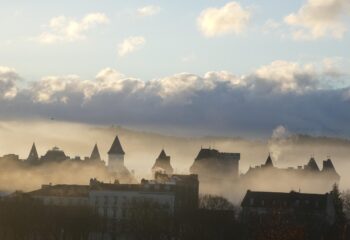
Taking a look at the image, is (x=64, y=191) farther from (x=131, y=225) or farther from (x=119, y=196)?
(x=131, y=225)

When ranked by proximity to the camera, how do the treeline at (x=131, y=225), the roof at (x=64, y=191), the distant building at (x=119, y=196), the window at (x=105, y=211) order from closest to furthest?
the treeline at (x=131, y=225)
the window at (x=105, y=211)
the distant building at (x=119, y=196)
the roof at (x=64, y=191)

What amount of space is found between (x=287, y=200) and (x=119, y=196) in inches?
980

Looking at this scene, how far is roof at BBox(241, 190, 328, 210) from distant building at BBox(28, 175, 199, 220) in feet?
29.0

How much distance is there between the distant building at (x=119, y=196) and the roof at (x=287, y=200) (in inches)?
348

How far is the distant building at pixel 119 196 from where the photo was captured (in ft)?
512

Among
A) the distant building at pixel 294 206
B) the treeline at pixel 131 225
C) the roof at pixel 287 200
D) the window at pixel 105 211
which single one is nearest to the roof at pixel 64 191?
the window at pixel 105 211

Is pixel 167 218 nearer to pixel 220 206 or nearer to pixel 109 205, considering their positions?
pixel 109 205

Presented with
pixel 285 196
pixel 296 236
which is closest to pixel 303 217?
pixel 285 196

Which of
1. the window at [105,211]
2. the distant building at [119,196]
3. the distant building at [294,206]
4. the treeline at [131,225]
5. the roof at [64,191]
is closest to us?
the treeline at [131,225]

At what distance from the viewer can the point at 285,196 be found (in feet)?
542

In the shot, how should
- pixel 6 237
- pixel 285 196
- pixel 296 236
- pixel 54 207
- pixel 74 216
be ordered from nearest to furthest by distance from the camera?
1. pixel 296 236
2. pixel 6 237
3. pixel 74 216
4. pixel 54 207
5. pixel 285 196

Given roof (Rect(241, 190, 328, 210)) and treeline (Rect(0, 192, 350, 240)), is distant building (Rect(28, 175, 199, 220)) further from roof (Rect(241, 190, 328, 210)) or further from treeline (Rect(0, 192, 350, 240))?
roof (Rect(241, 190, 328, 210))

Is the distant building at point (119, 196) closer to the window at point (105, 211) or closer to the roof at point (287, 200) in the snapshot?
the window at point (105, 211)

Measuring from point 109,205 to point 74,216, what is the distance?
68.1 ft
